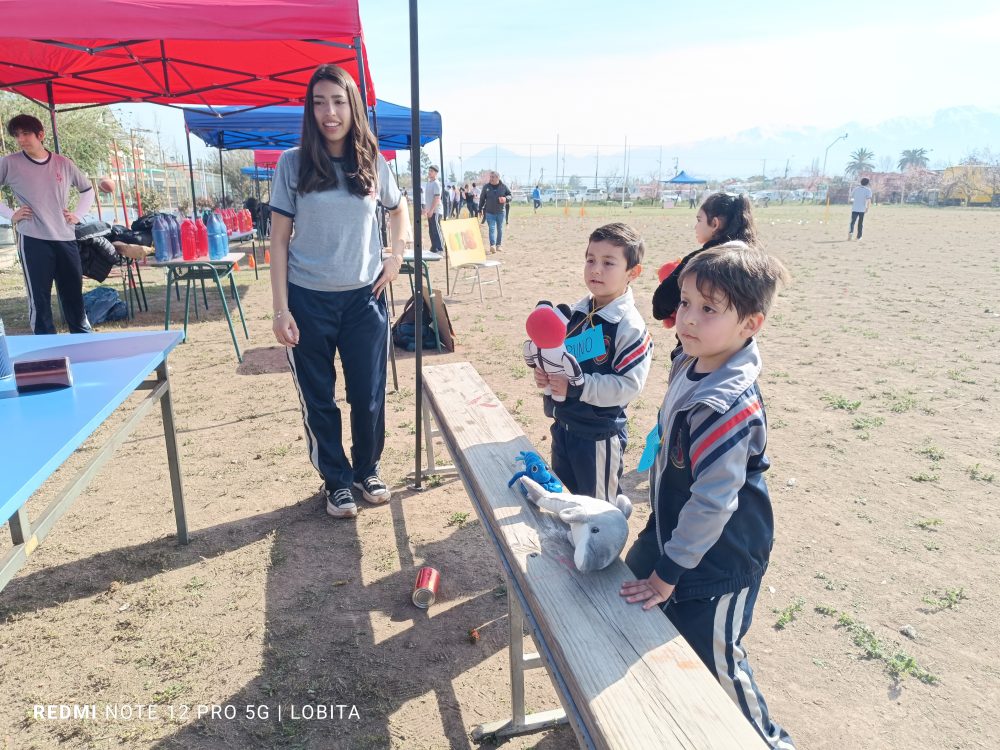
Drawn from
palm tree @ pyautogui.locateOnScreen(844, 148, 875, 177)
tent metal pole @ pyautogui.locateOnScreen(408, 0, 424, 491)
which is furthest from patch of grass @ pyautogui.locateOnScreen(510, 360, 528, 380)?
palm tree @ pyautogui.locateOnScreen(844, 148, 875, 177)

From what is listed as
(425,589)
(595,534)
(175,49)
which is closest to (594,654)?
(595,534)

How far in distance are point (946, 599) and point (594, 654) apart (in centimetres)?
207

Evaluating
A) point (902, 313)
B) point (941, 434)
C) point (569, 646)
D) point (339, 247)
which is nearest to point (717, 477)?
point (569, 646)

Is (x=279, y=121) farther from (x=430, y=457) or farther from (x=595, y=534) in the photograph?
(x=595, y=534)

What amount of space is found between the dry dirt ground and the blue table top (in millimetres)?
995

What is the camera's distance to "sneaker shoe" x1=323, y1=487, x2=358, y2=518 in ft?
10.6

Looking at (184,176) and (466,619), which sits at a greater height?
(184,176)

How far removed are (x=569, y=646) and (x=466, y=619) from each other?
1.21 m

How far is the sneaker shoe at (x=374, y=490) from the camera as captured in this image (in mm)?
3363

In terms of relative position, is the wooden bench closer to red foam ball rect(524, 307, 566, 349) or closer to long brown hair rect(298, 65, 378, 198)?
red foam ball rect(524, 307, 566, 349)

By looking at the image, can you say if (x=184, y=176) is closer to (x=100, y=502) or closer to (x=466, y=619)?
(x=100, y=502)

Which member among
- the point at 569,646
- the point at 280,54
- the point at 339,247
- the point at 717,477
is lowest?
the point at 569,646

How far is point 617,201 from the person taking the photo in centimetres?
5162

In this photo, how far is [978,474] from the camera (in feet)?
12.1
